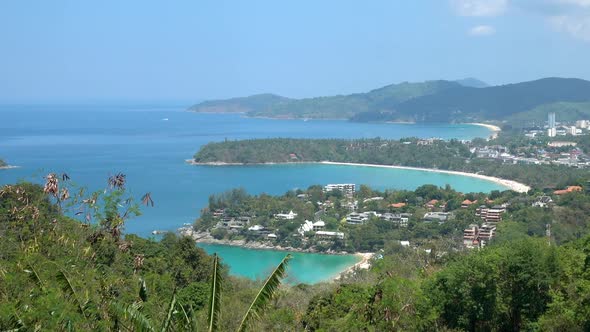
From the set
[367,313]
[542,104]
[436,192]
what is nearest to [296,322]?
[367,313]

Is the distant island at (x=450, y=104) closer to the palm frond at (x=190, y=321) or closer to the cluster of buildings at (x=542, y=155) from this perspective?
the cluster of buildings at (x=542, y=155)

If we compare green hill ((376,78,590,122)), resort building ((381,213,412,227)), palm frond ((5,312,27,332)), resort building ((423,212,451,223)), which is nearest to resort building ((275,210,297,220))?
resort building ((381,213,412,227))

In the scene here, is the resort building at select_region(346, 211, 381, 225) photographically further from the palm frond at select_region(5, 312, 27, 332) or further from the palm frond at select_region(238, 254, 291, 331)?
the palm frond at select_region(238, 254, 291, 331)

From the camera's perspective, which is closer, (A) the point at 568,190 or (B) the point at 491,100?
(A) the point at 568,190

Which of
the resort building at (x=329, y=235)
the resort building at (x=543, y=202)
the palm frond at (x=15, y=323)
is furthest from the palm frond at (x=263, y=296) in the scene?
the resort building at (x=543, y=202)

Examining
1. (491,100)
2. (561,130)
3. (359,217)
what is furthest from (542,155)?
(491,100)

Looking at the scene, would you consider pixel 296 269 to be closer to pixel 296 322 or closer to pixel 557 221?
pixel 557 221

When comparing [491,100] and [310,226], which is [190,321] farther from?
[491,100]
